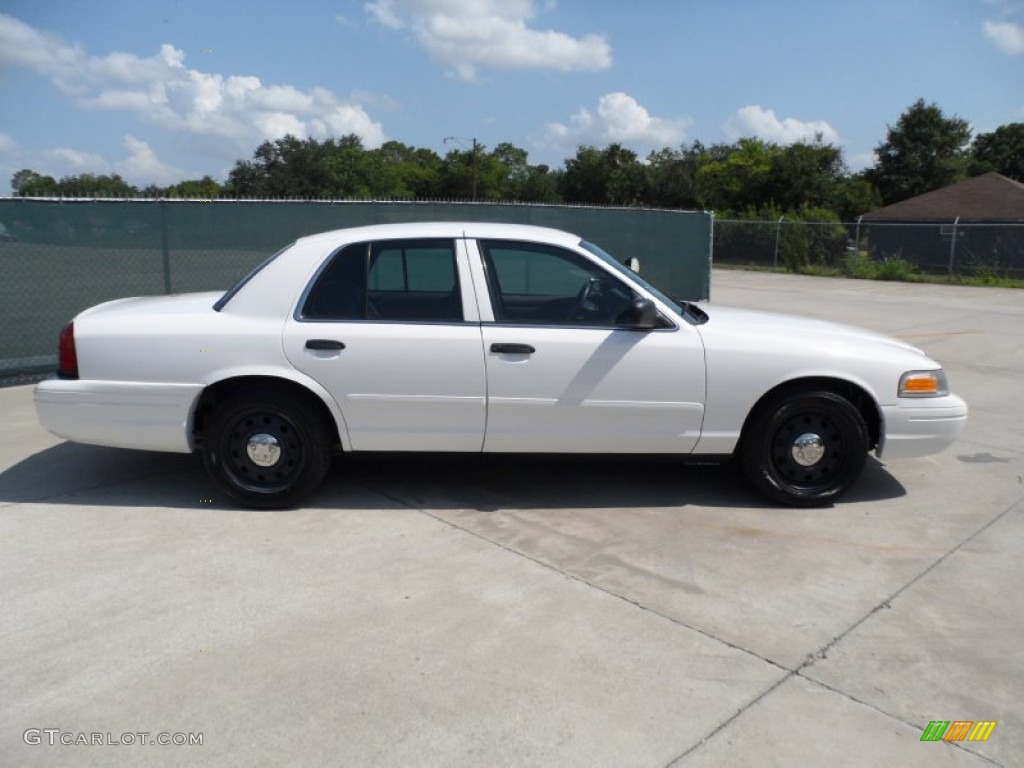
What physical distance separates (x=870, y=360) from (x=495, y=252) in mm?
2259

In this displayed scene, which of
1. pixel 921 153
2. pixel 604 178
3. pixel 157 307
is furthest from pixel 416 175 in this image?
pixel 157 307

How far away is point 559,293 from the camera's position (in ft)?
17.1

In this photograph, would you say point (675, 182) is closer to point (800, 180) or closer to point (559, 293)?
point (800, 180)

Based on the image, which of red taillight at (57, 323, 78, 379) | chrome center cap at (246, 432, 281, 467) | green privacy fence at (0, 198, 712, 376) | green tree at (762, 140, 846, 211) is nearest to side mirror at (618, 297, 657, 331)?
chrome center cap at (246, 432, 281, 467)

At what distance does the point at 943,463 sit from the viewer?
19.7ft

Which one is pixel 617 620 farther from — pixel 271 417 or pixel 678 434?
pixel 271 417

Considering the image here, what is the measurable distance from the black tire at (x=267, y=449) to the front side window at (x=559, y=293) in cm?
126

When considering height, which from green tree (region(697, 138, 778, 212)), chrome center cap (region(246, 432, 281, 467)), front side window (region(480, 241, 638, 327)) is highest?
green tree (region(697, 138, 778, 212))

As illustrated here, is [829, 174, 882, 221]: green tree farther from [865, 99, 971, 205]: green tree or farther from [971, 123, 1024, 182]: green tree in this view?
[971, 123, 1024, 182]: green tree

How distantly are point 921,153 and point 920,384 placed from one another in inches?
2146

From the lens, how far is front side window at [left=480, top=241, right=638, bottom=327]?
15.9 ft

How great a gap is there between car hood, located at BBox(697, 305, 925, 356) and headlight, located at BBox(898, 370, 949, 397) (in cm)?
20

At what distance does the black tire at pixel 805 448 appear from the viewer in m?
4.86

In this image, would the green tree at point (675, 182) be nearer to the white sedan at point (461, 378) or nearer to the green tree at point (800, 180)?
the green tree at point (800, 180)
